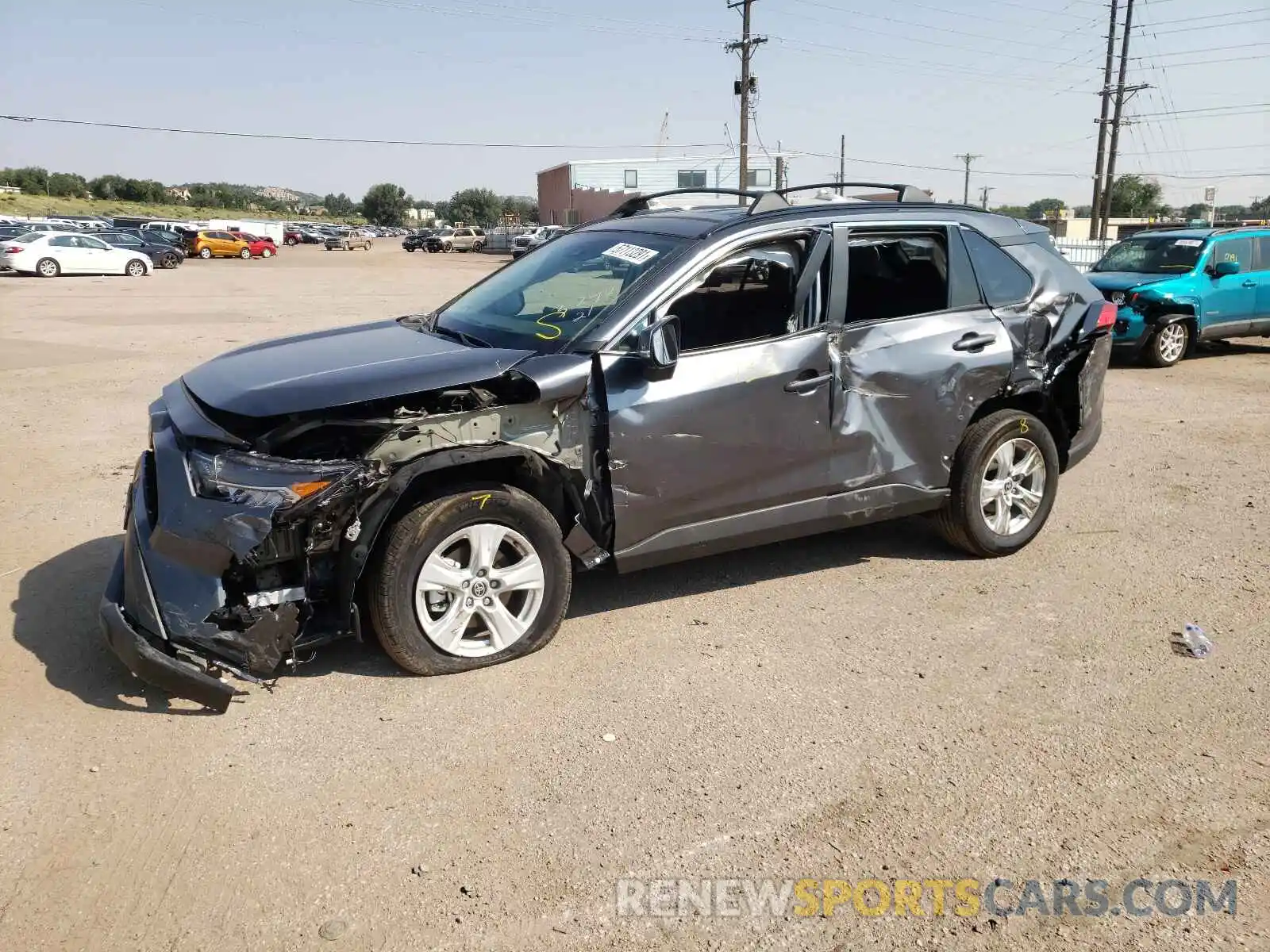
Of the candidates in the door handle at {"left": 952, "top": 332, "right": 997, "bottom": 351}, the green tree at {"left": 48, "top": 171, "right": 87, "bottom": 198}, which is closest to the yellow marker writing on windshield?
the door handle at {"left": 952, "top": 332, "right": 997, "bottom": 351}

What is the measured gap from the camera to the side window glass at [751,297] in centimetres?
445

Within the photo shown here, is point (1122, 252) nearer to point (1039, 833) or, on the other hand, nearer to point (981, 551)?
point (981, 551)

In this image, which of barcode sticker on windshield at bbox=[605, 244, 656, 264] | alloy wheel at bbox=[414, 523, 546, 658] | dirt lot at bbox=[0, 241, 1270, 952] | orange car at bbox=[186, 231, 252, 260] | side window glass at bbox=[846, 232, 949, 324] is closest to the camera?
dirt lot at bbox=[0, 241, 1270, 952]

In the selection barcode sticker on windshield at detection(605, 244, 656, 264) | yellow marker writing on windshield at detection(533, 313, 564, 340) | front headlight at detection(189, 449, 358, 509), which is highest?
barcode sticker on windshield at detection(605, 244, 656, 264)

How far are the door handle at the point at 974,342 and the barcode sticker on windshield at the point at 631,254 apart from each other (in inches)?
66.9

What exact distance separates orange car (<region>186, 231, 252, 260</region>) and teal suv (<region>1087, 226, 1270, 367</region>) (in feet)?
147

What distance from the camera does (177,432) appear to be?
150 inches

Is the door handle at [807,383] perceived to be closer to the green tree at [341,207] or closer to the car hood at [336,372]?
the car hood at [336,372]

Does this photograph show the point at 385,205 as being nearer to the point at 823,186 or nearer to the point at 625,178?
the point at 625,178

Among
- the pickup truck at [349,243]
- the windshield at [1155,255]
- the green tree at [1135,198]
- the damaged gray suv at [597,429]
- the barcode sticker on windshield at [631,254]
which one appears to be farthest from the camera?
the green tree at [1135,198]

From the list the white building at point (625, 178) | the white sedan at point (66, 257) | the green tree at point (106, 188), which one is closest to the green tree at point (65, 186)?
the green tree at point (106, 188)

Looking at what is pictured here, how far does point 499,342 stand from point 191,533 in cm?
154

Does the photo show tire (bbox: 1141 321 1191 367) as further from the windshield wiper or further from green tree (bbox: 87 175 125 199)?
green tree (bbox: 87 175 125 199)

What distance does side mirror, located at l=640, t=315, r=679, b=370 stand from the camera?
3.99 meters
